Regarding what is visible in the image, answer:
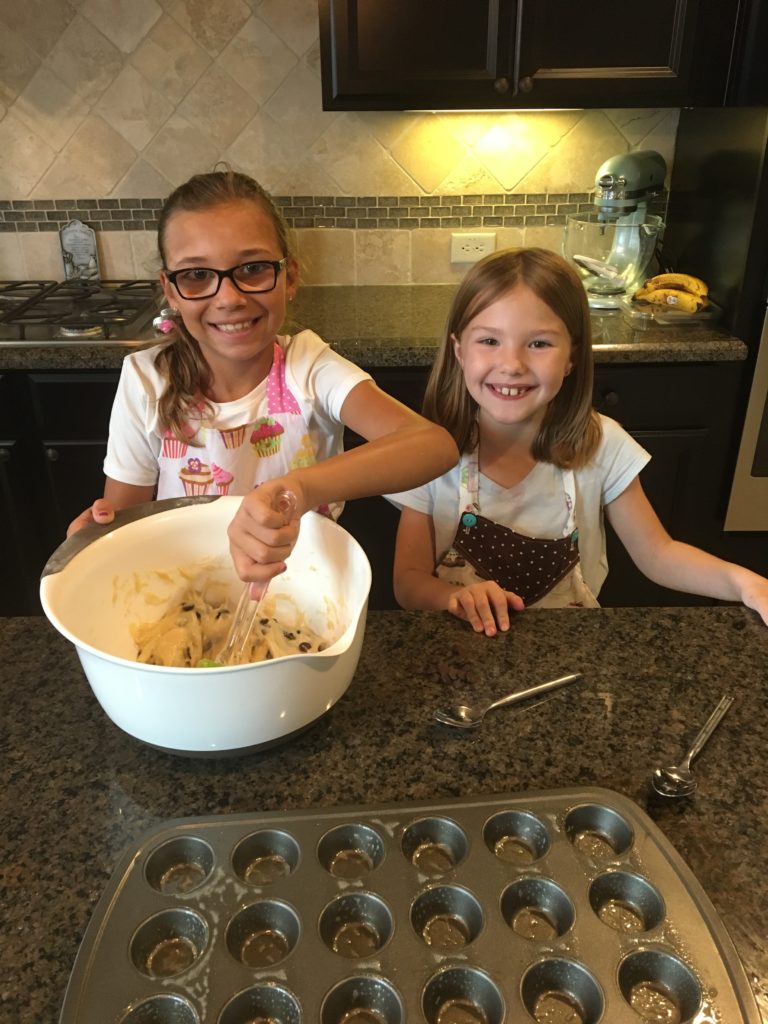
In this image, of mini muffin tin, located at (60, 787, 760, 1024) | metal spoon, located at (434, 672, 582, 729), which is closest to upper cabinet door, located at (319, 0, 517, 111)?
metal spoon, located at (434, 672, 582, 729)

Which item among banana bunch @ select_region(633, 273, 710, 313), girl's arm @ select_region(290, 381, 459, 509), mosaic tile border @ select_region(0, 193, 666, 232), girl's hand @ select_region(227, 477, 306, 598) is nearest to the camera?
girl's hand @ select_region(227, 477, 306, 598)

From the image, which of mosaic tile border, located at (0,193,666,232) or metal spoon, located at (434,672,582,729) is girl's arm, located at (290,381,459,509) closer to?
metal spoon, located at (434,672,582,729)

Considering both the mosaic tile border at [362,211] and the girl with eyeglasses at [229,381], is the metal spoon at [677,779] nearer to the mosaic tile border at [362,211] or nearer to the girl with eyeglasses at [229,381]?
the girl with eyeglasses at [229,381]

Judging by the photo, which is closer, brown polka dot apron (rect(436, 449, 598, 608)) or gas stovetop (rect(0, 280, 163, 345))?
brown polka dot apron (rect(436, 449, 598, 608))

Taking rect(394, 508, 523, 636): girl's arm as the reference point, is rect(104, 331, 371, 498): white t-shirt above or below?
above

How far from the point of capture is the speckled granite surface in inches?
23.3

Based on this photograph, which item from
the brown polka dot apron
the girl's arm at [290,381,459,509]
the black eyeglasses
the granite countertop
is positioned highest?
the black eyeglasses

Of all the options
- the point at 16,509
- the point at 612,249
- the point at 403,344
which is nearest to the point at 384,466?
the point at 403,344

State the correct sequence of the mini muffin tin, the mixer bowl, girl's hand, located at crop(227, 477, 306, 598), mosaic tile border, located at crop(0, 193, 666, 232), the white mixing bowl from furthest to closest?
mosaic tile border, located at crop(0, 193, 666, 232), the mixer bowl, girl's hand, located at crop(227, 477, 306, 598), the white mixing bowl, the mini muffin tin

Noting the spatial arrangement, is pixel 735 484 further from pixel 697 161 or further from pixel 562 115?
pixel 562 115

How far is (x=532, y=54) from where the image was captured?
6.07ft

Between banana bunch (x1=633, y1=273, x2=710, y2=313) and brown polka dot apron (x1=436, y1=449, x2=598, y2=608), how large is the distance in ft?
2.97

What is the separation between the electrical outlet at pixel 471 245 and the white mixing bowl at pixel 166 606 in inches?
63.4

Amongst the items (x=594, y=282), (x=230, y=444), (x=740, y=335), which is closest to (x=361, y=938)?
(x=230, y=444)
